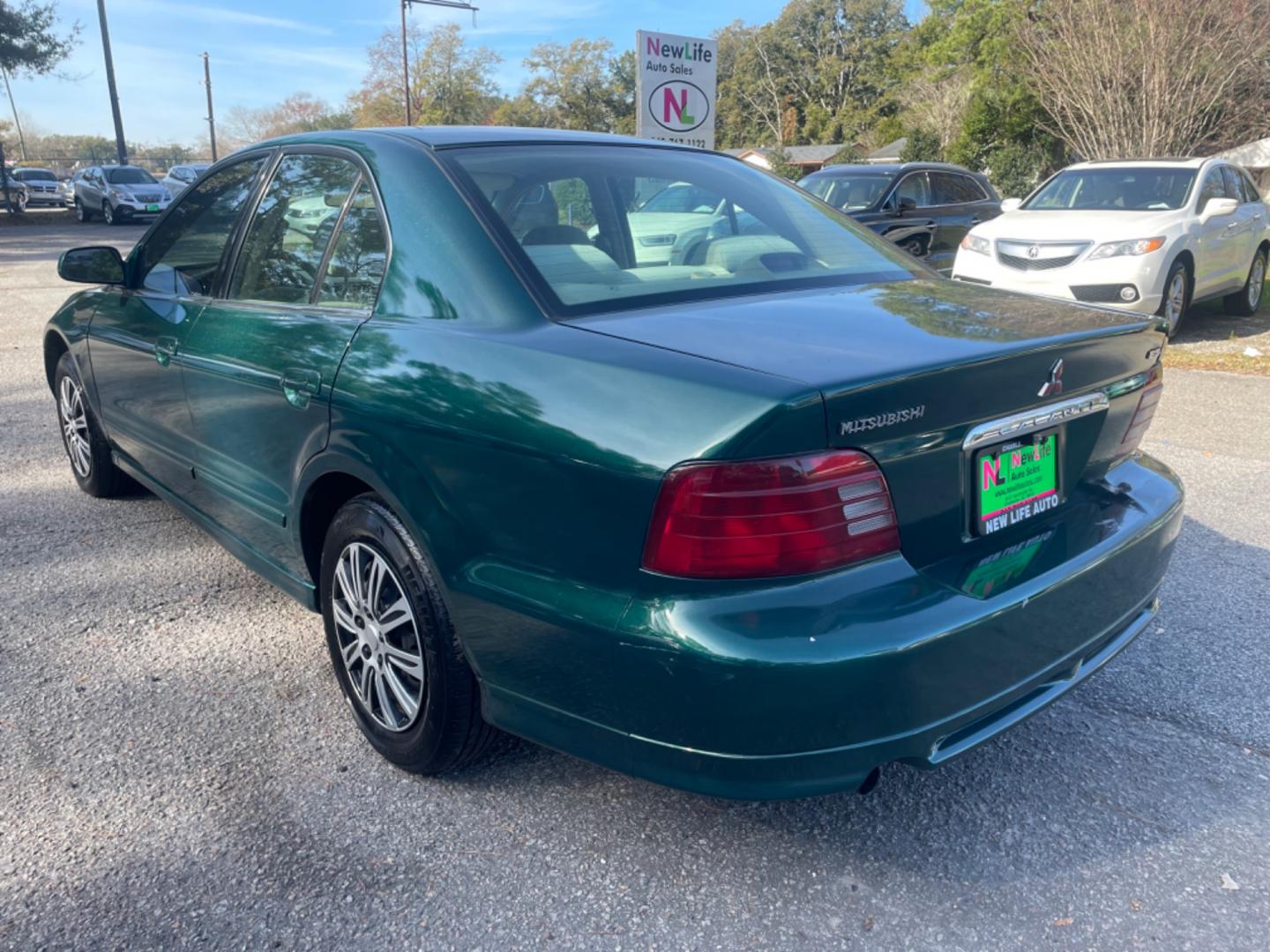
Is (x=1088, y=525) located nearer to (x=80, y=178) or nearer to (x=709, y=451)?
(x=709, y=451)

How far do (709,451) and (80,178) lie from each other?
34952 millimetres

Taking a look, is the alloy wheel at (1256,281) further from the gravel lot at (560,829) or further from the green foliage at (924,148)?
the green foliage at (924,148)

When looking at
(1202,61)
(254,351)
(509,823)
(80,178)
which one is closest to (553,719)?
(509,823)

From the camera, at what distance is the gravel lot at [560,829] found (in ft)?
6.94

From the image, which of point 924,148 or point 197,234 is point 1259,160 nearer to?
point 924,148

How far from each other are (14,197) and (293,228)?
40435mm

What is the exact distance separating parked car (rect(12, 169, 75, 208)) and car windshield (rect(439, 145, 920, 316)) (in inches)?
1605

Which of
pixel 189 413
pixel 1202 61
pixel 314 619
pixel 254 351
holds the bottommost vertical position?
pixel 314 619

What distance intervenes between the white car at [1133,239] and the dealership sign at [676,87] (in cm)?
338

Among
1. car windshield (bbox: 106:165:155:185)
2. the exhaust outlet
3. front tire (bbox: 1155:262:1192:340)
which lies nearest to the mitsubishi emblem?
the exhaust outlet

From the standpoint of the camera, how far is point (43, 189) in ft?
127

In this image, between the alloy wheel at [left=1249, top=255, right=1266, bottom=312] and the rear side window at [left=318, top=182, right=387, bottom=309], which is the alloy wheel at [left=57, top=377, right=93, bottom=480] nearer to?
the rear side window at [left=318, top=182, right=387, bottom=309]

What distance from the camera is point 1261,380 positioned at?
25.0 ft

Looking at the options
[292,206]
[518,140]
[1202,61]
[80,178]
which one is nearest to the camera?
[518,140]
